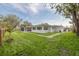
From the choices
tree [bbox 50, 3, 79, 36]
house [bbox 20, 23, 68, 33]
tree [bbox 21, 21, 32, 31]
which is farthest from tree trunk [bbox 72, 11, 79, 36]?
tree [bbox 21, 21, 32, 31]

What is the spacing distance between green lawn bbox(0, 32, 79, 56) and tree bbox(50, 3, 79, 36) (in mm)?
107

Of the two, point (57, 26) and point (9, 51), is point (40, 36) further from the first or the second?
point (9, 51)

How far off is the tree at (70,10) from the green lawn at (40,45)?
0.11 m

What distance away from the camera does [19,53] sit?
1.46 m

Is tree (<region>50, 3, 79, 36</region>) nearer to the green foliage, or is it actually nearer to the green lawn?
the green lawn

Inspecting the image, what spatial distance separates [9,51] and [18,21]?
0.25 meters

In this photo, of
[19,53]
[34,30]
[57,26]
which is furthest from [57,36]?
[19,53]

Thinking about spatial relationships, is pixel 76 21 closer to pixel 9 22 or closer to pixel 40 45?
pixel 40 45

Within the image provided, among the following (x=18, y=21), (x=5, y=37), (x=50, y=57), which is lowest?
(x=50, y=57)

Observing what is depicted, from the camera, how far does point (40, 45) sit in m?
1.47

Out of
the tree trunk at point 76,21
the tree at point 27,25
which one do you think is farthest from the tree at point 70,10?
the tree at point 27,25

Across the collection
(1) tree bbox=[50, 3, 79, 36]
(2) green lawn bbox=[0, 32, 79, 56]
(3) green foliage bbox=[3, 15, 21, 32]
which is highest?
(1) tree bbox=[50, 3, 79, 36]

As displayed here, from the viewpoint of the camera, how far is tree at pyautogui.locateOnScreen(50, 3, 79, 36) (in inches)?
58.4

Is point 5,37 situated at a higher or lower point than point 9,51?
higher
